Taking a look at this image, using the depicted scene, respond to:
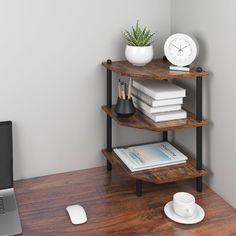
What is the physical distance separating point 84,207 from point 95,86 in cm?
55

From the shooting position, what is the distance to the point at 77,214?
1511 millimetres

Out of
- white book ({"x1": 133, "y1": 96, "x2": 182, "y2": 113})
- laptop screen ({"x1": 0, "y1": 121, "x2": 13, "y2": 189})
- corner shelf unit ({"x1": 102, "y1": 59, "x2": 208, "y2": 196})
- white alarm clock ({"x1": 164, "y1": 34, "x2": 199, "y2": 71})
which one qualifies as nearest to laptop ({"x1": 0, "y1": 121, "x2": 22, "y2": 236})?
laptop screen ({"x1": 0, "y1": 121, "x2": 13, "y2": 189})

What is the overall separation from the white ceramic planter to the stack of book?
103 millimetres

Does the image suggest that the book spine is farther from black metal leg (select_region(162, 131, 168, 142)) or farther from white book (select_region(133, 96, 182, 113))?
black metal leg (select_region(162, 131, 168, 142))

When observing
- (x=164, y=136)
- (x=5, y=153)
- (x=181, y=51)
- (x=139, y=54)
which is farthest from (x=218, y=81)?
(x=5, y=153)

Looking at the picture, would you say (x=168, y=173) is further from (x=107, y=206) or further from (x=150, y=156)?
(x=107, y=206)

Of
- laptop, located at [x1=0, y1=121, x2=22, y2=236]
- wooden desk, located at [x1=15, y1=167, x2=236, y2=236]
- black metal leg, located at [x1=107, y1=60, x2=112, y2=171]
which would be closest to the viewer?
wooden desk, located at [x1=15, y1=167, x2=236, y2=236]

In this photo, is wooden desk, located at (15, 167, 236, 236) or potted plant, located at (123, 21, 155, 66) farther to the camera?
potted plant, located at (123, 21, 155, 66)

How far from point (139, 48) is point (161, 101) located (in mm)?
238

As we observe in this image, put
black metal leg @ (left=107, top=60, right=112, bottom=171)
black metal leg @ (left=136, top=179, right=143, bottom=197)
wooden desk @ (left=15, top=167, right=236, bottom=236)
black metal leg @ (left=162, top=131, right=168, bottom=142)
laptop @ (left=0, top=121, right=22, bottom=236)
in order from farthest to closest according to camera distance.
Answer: black metal leg @ (left=162, top=131, right=168, bottom=142), black metal leg @ (left=107, top=60, right=112, bottom=171), black metal leg @ (left=136, top=179, right=143, bottom=197), laptop @ (left=0, top=121, right=22, bottom=236), wooden desk @ (left=15, top=167, right=236, bottom=236)

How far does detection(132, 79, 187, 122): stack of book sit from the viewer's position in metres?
1.65

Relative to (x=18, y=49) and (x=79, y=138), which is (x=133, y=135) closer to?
(x=79, y=138)

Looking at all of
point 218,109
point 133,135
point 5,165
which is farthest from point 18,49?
point 218,109

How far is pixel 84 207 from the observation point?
5.26 feet
